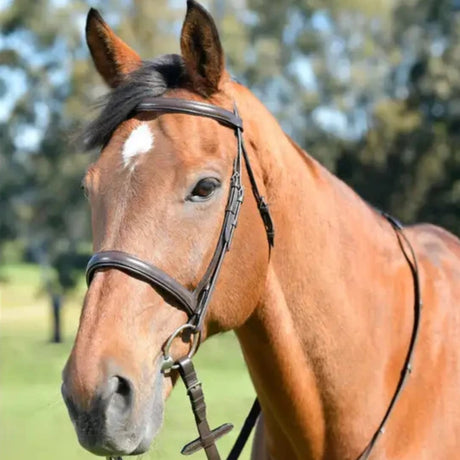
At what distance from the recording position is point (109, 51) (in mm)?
3002

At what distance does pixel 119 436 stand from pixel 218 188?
874mm

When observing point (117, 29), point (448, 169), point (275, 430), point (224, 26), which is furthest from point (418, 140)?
point (275, 430)

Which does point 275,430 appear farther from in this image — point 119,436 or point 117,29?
point 117,29

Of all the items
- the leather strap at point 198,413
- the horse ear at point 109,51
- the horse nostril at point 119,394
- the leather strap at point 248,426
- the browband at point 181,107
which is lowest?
the leather strap at point 248,426

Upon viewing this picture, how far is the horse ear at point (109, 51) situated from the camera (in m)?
2.95

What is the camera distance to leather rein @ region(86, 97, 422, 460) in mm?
2443

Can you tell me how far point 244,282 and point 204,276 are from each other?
0.19 meters

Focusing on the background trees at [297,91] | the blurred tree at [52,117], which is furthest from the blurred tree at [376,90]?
the blurred tree at [52,117]

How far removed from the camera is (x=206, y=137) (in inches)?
106

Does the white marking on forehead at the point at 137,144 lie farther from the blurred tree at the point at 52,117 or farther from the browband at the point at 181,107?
the blurred tree at the point at 52,117

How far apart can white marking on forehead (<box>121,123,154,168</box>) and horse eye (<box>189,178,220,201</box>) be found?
20 cm

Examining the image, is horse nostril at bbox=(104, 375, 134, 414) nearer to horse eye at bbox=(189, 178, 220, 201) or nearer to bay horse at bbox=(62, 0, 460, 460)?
bay horse at bbox=(62, 0, 460, 460)

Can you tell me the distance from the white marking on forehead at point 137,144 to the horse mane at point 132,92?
11cm

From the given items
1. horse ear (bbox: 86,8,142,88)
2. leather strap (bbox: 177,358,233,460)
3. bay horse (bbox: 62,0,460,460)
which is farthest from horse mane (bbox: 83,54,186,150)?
leather strap (bbox: 177,358,233,460)
